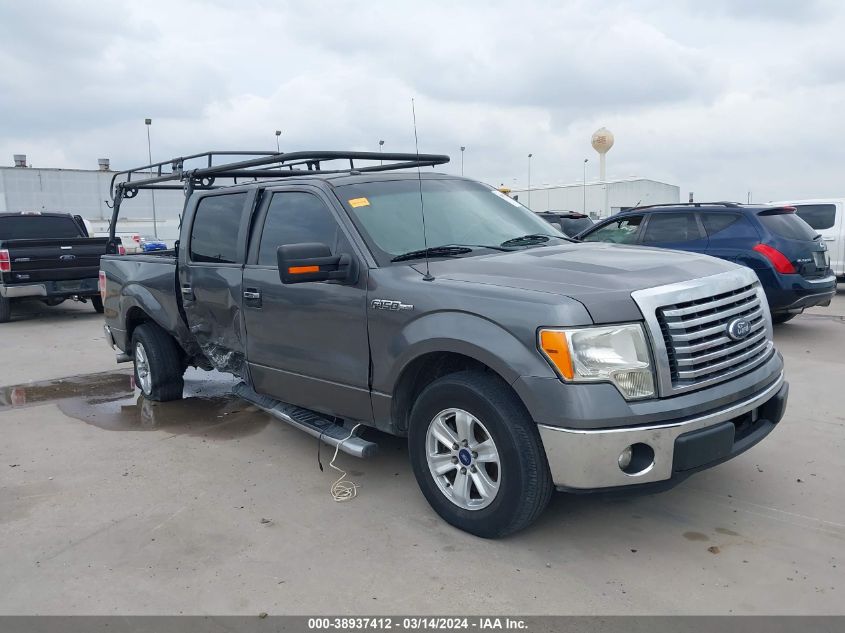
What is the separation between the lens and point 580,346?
3.07 meters

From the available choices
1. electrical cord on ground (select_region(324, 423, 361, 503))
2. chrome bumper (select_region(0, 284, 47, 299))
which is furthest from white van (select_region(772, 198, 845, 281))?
chrome bumper (select_region(0, 284, 47, 299))

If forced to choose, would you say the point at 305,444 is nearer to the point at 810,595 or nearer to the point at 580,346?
the point at 580,346

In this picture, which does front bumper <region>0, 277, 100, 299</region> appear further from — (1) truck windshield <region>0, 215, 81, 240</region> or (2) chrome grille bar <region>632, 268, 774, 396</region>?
(2) chrome grille bar <region>632, 268, 774, 396</region>

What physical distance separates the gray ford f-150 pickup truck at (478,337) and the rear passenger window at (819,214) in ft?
34.2

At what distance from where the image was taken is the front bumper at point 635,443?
3047 mm

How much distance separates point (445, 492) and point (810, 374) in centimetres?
467

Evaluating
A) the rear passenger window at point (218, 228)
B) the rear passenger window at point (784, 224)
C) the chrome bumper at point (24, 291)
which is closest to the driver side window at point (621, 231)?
the rear passenger window at point (784, 224)

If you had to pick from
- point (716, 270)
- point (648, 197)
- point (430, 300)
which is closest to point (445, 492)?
point (430, 300)

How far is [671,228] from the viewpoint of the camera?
9.30 meters

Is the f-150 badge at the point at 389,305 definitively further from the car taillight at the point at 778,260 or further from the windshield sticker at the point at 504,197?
the car taillight at the point at 778,260

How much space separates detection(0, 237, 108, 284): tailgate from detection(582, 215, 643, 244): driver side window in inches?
325

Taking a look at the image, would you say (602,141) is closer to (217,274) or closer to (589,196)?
(589,196)

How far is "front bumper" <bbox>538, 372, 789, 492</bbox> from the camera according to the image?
3.05m

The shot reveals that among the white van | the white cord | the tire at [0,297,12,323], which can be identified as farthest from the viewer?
the white van
